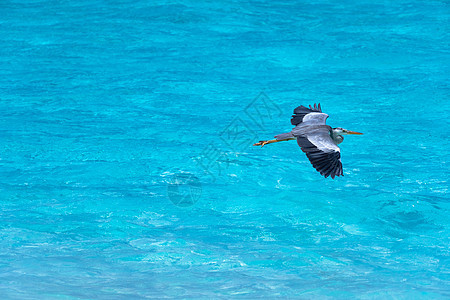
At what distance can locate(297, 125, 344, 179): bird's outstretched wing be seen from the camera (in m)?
6.65

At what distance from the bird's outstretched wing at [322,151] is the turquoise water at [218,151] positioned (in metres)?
1.33

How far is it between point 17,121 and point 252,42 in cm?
602

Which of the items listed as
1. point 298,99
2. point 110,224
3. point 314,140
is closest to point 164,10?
point 298,99

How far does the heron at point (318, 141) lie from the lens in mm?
6703

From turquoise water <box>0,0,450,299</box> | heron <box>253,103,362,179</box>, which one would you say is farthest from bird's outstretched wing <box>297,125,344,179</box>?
turquoise water <box>0,0,450,299</box>

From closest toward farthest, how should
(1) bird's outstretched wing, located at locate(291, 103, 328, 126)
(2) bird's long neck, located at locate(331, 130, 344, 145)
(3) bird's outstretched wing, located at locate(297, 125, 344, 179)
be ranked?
1. (3) bird's outstretched wing, located at locate(297, 125, 344, 179)
2. (2) bird's long neck, located at locate(331, 130, 344, 145)
3. (1) bird's outstretched wing, located at locate(291, 103, 328, 126)

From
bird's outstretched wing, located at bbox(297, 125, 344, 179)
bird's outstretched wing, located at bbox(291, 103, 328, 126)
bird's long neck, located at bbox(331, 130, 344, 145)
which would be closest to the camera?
bird's outstretched wing, located at bbox(297, 125, 344, 179)

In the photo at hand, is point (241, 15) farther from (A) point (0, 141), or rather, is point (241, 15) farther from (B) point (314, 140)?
(B) point (314, 140)

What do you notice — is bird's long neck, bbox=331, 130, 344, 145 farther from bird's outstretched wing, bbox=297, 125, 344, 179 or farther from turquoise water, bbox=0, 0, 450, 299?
turquoise water, bbox=0, 0, 450, 299

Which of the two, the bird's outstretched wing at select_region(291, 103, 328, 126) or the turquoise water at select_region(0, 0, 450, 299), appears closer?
the turquoise water at select_region(0, 0, 450, 299)

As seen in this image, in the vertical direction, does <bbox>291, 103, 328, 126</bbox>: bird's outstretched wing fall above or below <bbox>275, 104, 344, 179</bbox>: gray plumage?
above

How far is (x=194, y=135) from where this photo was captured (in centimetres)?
1155

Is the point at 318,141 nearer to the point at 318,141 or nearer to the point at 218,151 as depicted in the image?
the point at 318,141

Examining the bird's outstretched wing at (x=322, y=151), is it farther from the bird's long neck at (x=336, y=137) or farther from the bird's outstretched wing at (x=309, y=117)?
the bird's outstretched wing at (x=309, y=117)
